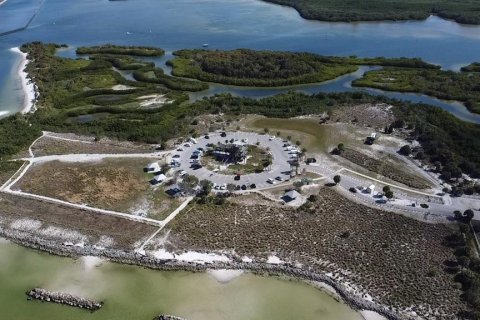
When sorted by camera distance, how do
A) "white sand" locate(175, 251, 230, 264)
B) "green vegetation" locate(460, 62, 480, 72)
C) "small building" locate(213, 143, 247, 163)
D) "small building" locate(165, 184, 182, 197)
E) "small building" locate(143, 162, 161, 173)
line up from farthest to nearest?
"green vegetation" locate(460, 62, 480, 72), "small building" locate(213, 143, 247, 163), "small building" locate(143, 162, 161, 173), "small building" locate(165, 184, 182, 197), "white sand" locate(175, 251, 230, 264)

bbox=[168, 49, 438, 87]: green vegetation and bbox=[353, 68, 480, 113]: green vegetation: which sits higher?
bbox=[168, 49, 438, 87]: green vegetation

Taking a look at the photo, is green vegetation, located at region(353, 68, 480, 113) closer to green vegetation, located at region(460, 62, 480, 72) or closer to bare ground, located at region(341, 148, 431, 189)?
green vegetation, located at region(460, 62, 480, 72)

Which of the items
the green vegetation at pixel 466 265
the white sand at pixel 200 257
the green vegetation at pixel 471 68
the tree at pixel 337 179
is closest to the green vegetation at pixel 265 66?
the green vegetation at pixel 471 68

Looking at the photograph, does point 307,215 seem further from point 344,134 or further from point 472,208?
point 344,134

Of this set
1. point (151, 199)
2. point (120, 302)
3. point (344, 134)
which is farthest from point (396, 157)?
point (120, 302)

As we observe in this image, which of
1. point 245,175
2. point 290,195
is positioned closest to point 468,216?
point 290,195

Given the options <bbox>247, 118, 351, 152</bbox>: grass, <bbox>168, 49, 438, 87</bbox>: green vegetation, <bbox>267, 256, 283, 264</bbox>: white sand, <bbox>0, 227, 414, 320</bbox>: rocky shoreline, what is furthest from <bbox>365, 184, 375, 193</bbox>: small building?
<bbox>168, 49, 438, 87</bbox>: green vegetation
